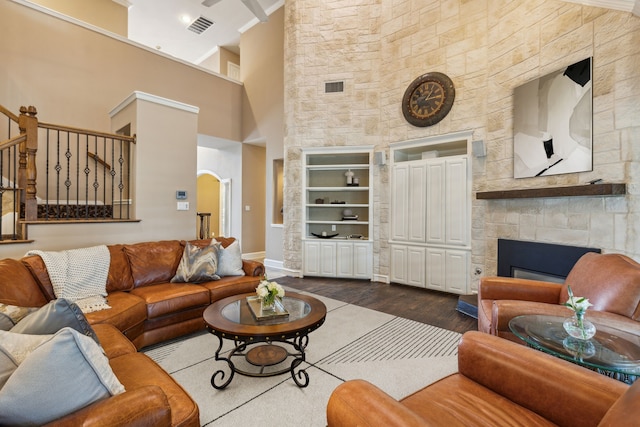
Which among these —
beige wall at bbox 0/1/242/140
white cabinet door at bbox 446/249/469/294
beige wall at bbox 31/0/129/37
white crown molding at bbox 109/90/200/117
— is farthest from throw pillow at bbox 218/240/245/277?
beige wall at bbox 31/0/129/37

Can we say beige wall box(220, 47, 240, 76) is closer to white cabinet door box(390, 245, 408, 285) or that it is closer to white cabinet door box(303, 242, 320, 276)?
white cabinet door box(303, 242, 320, 276)

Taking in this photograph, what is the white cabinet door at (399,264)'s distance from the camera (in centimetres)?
482

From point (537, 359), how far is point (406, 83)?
455 cm

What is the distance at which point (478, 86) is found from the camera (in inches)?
161

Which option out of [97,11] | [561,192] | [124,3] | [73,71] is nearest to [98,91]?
[73,71]

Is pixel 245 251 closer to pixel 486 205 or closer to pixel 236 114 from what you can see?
pixel 236 114

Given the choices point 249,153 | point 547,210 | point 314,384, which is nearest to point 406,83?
point 547,210

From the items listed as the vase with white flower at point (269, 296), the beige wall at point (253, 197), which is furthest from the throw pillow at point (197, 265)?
the beige wall at point (253, 197)

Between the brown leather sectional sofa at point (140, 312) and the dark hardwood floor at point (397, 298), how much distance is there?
148 centimetres

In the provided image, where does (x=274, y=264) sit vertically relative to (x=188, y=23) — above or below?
below

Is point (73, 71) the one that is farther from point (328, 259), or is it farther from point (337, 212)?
point (328, 259)

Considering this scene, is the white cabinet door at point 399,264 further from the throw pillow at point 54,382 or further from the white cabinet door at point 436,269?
the throw pillow at point 54,382

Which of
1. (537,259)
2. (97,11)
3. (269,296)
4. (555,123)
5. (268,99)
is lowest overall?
(269,296)

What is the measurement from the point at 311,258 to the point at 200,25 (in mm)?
6481
